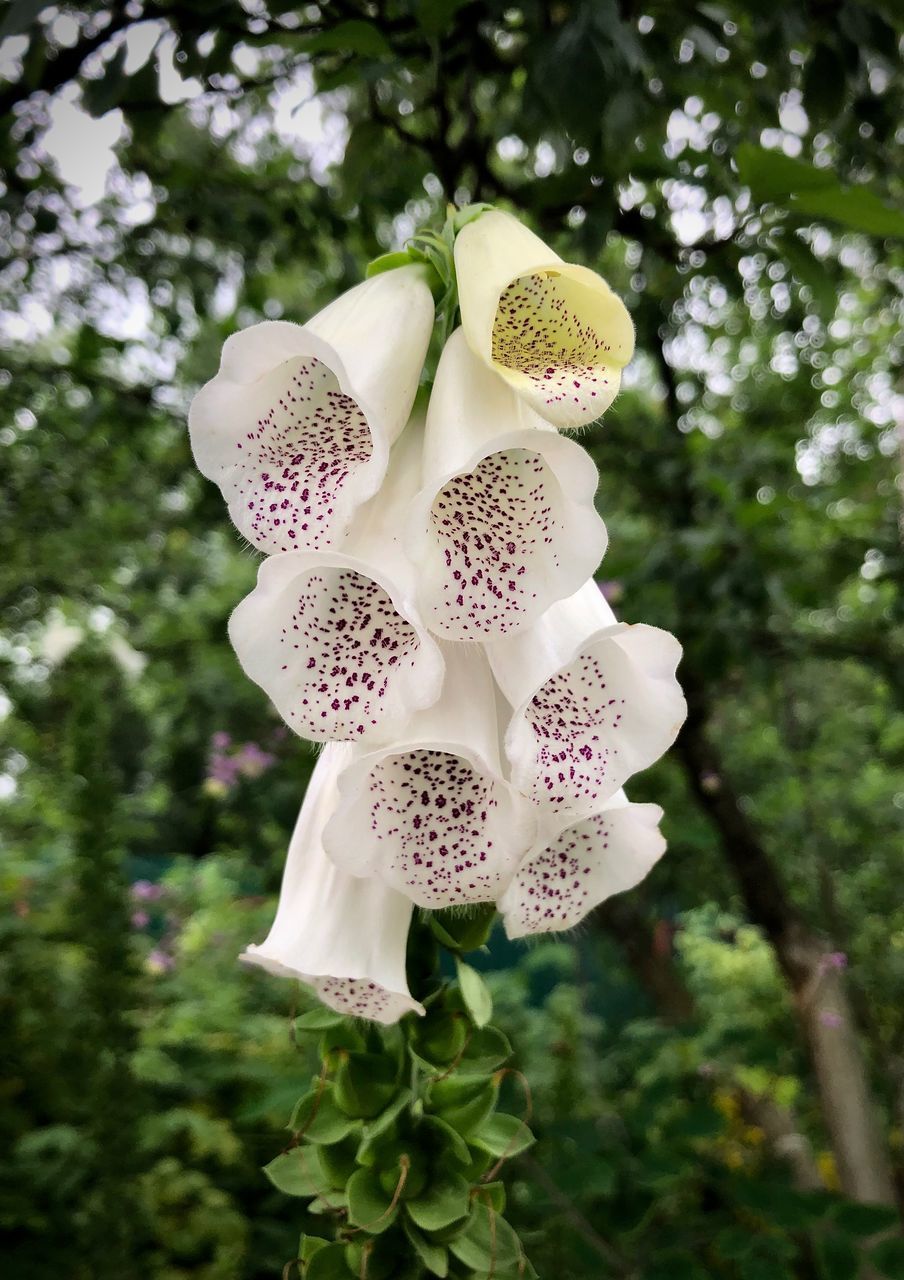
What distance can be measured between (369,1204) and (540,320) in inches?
17.2

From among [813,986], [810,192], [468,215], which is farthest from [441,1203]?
[813,986]

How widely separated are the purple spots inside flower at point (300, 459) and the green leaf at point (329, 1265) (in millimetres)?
356

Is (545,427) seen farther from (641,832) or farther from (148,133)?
(148,133)

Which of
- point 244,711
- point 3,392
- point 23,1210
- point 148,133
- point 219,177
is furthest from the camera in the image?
point 244,711

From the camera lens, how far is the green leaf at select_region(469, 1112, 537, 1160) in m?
0.48

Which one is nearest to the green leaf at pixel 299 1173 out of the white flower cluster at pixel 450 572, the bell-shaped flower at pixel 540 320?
the white flower cluster at pixel 450 572

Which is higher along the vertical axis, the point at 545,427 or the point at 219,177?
the point at 545,427

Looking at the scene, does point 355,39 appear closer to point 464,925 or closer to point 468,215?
point 468,215

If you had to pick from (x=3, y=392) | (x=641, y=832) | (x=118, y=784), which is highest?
(x=641, y=832)

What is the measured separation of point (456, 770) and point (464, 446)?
0.51 ft

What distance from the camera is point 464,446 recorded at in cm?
40

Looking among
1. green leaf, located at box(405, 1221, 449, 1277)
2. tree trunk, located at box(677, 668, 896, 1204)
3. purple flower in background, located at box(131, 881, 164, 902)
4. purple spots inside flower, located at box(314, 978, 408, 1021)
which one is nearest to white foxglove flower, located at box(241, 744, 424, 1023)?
purple spots inside flower, located at box(314, 978, 408, 1021)

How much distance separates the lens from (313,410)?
0.43 meters

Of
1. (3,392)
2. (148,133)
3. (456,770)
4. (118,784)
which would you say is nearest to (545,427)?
(456,770)
